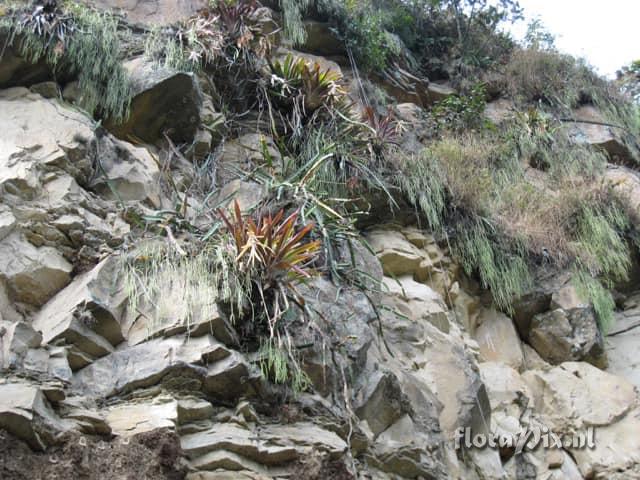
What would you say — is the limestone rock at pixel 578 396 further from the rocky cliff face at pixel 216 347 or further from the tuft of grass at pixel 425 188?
the tuft of grass at pixel 425 188

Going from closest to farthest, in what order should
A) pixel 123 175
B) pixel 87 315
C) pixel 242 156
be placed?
pixel 87 315 → pixel 123 175 → pixel 242 156

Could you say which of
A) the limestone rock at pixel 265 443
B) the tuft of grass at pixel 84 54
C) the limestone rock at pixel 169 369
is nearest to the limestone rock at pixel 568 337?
the limestone rock at pixel 265 443

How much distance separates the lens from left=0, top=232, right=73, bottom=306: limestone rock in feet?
14.2

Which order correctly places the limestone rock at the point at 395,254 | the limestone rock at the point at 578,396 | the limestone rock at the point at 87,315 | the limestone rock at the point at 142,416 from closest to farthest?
the limestone rock at the point at 142,416
the limestone rock at the point at 87,315
the limestone rock at the point at 578,396
the limestone rock at the point at 395,254

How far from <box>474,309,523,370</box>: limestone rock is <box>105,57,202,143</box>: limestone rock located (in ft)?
10.8

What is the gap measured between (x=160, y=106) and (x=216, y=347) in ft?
9.47

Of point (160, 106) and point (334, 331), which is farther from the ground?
point (160, 106)

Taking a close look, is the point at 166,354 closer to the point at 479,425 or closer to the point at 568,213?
the point at 479,425

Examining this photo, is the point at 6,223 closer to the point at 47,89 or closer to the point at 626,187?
the point at 47,89

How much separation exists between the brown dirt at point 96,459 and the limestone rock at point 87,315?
69cm

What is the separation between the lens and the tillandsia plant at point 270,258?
4512mm

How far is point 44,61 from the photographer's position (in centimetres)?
599

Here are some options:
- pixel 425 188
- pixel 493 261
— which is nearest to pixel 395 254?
pixel 425 188

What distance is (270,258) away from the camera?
4.53 meters
